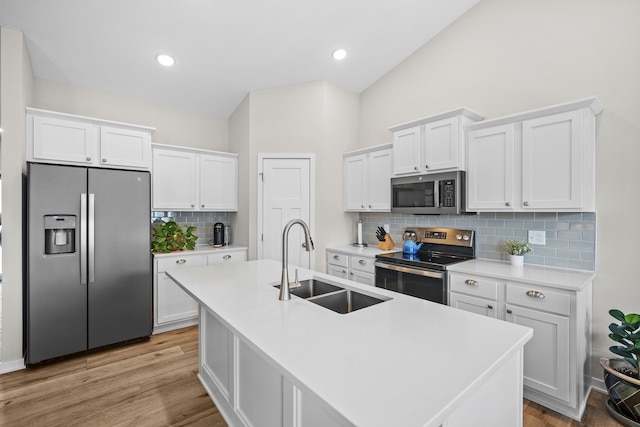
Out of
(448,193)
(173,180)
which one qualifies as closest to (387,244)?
(448,193)

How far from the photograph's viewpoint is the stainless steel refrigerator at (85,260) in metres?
2.71

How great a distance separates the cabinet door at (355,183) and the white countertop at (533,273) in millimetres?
1523

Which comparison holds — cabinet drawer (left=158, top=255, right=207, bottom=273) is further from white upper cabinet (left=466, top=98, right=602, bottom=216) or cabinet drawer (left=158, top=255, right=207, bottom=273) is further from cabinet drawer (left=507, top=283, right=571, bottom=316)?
cabinet drawer (left=507, top=283, right=571, bottom=316)

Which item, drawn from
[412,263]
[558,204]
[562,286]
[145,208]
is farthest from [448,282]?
[145,208]

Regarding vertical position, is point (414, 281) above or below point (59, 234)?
below

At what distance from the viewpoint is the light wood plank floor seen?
81.5 inches

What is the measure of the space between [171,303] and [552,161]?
154 inches

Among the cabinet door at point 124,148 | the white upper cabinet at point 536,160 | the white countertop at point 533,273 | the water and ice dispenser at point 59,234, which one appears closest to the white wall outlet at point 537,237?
the white countertop at point 533,273

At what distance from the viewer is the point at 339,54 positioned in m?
3.56

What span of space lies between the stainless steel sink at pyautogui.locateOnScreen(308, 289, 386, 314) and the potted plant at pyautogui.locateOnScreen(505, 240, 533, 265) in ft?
5.27

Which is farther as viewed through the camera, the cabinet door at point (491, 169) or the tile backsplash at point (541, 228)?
the cabinet door at point (491, 169)

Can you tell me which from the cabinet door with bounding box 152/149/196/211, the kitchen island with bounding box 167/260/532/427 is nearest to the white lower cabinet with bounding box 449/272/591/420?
the kitchen island with bounding box 167/260/532/427

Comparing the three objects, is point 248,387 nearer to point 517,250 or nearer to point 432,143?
point 517,250

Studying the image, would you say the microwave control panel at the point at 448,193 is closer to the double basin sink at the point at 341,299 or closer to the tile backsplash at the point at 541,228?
the tile backsplash at the point at 541,228
